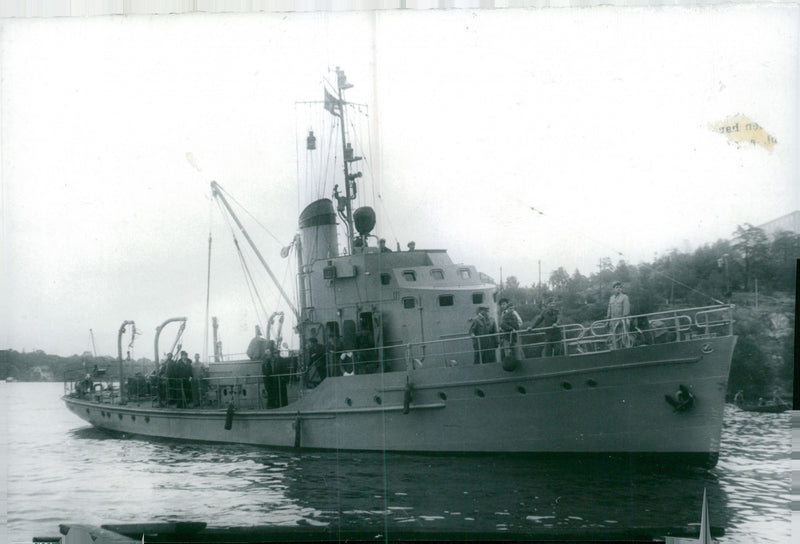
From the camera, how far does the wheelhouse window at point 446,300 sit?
23.4 ft

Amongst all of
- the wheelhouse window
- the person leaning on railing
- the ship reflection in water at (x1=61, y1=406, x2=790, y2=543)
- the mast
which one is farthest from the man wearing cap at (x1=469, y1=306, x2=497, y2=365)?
the mast

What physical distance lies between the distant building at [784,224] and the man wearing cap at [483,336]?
2.68 metres

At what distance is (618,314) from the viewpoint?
624 cm

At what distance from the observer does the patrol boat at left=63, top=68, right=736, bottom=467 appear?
6.13 metres

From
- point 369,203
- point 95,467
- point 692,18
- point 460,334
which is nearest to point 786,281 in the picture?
point 692,18

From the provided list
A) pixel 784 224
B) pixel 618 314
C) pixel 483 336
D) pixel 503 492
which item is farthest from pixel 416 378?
pixel 784 224

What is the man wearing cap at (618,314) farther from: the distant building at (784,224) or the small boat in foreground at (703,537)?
the small boat in foreground at (703,537)

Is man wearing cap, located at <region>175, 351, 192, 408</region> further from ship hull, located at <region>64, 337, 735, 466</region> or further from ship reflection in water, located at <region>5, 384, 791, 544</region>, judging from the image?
ship reflection in water, located at <region>5, 384, 791, 544</region>

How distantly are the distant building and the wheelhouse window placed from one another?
306cm

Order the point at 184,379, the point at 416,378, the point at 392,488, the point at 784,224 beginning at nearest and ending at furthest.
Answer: the point at 784,224, the point at 392,488, the point at 416,378, the point at 184,379

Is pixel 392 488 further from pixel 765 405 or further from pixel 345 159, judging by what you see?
pixel 765 405

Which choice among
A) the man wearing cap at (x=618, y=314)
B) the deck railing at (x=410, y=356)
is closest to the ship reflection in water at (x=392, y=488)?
the deck railing at (x=410, y=356)

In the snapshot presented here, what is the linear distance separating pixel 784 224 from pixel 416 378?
3.73m

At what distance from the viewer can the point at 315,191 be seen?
21.0 feet
